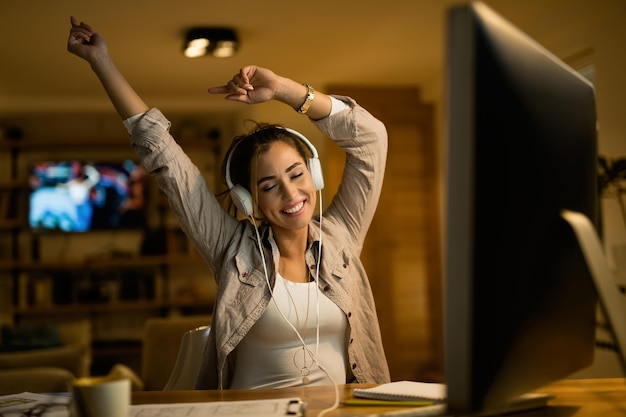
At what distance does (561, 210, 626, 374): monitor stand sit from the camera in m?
0.75

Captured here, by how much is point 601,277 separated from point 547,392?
41cm

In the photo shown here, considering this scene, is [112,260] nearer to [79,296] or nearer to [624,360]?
[79,296]

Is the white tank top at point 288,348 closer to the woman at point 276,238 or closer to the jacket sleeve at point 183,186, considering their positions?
the woman at point 276,238

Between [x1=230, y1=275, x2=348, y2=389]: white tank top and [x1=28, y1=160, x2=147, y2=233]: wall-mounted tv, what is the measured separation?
5077 mm

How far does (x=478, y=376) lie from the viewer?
63cm

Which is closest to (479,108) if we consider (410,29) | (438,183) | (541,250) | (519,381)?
(541,250)

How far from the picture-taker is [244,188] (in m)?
1.57

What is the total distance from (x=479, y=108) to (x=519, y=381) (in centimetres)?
31

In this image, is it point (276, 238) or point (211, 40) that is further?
point (211, 40)

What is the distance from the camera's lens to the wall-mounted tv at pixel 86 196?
20.0 ft

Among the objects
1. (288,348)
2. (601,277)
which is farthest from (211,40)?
(601,277)

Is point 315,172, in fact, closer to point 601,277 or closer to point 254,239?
point 254,239

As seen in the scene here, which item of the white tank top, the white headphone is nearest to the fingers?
the white headphone

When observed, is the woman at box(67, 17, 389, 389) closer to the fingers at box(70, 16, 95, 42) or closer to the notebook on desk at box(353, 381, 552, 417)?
the fingers at box(70, 16, 95, 42)
